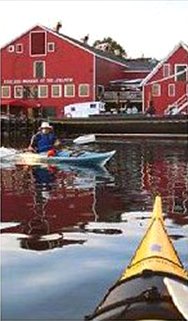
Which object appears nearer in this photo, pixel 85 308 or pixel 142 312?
pixel 142 312

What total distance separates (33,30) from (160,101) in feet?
39.7

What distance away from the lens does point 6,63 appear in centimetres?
5422

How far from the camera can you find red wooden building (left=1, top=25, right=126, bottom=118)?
51.1m

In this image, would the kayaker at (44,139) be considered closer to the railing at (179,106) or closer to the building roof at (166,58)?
the railing at (179,106)

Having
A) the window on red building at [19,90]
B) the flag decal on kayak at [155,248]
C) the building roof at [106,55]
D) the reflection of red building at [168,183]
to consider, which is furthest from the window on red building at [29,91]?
the flag decal on kayak at [155,248]

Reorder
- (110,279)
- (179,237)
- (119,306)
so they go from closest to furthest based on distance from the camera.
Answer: (119,306) → (110,279) → (179,237)

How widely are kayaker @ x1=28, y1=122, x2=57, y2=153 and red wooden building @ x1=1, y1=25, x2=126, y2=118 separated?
103 feet

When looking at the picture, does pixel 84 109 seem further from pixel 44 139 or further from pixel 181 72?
pixel 44 139

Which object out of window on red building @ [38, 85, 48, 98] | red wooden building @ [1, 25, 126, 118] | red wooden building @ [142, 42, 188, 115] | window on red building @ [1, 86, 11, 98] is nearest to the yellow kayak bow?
red wooden building @ [142, 42, 188, 115]

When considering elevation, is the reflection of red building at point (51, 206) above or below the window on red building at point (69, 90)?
below

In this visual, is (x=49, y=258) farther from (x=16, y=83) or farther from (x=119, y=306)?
(x=16, y=83)

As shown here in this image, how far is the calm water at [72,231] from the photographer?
19.8ft

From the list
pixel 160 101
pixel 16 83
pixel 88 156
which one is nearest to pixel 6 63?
pixel 16 83

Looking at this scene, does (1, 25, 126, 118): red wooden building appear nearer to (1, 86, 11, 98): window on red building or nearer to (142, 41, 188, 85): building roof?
(1, 86, 11, 98): window on red building
